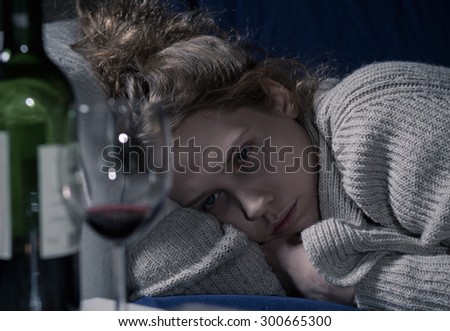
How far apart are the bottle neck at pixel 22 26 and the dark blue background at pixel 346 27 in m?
1.15

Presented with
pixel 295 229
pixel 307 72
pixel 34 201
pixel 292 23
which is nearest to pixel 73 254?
pixel 34 201

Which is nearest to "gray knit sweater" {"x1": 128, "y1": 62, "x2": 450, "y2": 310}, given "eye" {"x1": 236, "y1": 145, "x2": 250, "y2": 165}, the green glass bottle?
"eye" {"x1": 236, "y1": 145, "x2": 250, "y2": 165}

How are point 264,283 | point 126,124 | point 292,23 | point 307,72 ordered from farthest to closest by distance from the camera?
1. point 292,23
2. point 307,72
3. point 264,283
4. point 126,124

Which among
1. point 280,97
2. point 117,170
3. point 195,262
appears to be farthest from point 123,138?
point 280,97

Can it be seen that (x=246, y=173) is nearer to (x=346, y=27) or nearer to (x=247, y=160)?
(x=247, y=160)

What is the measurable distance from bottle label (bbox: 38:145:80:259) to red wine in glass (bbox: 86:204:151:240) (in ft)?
0.08

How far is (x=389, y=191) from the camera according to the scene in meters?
1.19

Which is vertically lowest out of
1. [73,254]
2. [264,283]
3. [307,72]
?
[264,283]

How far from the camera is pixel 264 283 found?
1.15 meters

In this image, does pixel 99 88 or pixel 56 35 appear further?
pixel 56 35

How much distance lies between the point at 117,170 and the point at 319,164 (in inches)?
31.9

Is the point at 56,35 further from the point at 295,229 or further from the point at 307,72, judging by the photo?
the point at 295,229

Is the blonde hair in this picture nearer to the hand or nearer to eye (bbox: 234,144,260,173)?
eye (bbox: 234,144,260,173)

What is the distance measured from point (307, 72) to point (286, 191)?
35 centimetres
